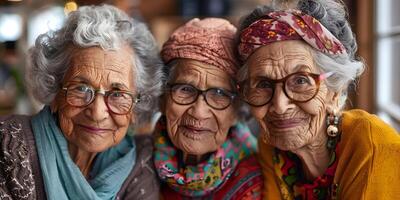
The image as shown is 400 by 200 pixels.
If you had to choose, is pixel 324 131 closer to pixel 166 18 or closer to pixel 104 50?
pixel 104 50

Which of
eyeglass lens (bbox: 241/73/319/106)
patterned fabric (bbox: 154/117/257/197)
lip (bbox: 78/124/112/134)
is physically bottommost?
patterned fabric (bbox: 154/117/257/197)

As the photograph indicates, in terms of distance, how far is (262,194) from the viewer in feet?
5.45

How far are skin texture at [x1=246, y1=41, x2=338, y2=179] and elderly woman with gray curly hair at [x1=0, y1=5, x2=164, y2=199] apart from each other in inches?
16.4

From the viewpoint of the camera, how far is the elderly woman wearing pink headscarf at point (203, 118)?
1.63 meters

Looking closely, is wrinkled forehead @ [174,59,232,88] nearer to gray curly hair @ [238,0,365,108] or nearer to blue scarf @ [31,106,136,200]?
gray curly hair @ [238,0,365,108]

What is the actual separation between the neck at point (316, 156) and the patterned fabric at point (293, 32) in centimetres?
31

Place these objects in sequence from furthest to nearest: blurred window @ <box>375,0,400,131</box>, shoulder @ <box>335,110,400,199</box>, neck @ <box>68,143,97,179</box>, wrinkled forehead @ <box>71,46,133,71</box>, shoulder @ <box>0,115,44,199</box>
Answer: blurred window @ <box>375,0,400,131</box> → neck @ <box>68,143,97,179</box> → wrinkled forehead @ <box>71,46,133,71</box> → shoulder @ <box>0,115,44,199</box> → shoulder @ <box>335,110,400,199</box>

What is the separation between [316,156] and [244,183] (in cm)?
28

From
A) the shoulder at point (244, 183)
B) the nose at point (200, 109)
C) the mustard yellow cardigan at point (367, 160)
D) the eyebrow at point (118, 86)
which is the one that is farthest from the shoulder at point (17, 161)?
the mustard yellow cardigan at point (367, 160)

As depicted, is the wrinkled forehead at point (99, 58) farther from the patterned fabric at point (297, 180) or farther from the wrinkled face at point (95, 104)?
the patterned fabric at point (297, 180)

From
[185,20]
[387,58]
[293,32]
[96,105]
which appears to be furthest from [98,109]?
[185,20]

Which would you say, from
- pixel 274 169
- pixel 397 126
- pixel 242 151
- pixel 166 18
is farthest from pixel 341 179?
pixel 166 18

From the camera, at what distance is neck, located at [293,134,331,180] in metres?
1.56

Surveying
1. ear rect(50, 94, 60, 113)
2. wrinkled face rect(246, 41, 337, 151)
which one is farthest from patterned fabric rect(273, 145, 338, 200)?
ear rect(50, 94, 60, 113)
